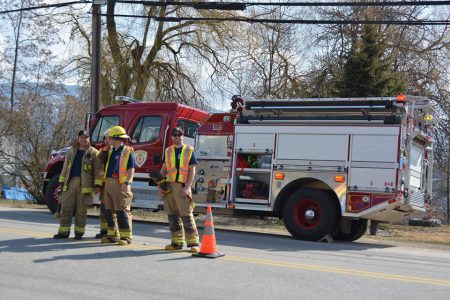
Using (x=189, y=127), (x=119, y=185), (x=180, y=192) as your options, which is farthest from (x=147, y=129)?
(x=180, y=192)

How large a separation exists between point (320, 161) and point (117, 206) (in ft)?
14.8

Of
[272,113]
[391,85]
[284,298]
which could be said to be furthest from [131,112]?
[391,85]

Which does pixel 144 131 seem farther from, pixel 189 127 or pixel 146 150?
pixel 189 127

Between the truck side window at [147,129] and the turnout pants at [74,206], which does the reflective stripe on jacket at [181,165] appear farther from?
the truck side window at [147,129]

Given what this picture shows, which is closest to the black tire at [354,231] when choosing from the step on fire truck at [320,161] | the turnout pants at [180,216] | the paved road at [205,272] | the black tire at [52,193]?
the step on fire truck at [320,161]

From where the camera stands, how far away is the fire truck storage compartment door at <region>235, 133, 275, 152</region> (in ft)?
41.1

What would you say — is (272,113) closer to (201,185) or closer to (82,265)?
(201,185)

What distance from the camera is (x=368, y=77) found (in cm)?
2112

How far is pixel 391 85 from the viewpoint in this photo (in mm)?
21094

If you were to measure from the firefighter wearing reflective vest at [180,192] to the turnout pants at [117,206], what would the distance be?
2.04ft

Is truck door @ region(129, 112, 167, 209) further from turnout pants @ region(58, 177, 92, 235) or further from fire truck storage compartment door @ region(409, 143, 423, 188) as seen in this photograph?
fire truck storage compartment door @ region(409, 143, 423, 188)

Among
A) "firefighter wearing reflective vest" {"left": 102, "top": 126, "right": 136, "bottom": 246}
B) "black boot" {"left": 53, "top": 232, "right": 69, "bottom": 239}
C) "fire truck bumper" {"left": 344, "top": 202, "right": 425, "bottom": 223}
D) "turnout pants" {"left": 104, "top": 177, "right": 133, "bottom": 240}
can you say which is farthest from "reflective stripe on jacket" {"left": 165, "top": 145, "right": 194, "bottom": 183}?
"fire truck bumper" {"left": 344, "top": 202, "right": 425, "bottom": 223}

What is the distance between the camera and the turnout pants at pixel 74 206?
31.9 ft

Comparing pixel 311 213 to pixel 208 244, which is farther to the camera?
pixel 311 213
